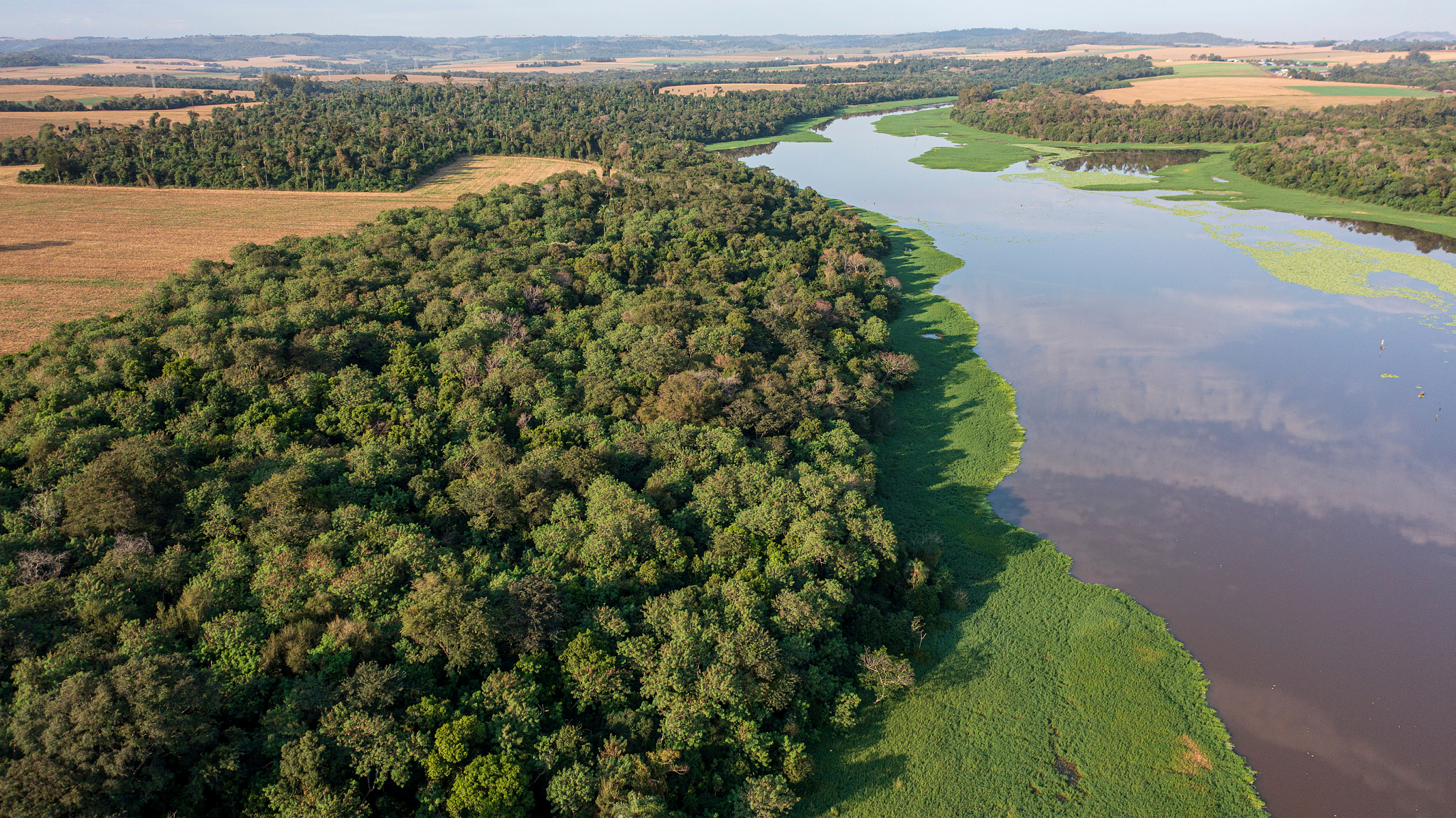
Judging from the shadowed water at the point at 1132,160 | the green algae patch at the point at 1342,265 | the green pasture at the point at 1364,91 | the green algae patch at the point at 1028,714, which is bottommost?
the green algae patch at the point at 1028,714

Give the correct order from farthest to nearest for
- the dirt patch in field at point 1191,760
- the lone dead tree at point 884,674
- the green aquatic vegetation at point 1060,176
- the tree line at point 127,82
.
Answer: the tree line at point 127,82 → the green aquatic vegetation at point 1060,176 → the lone dead tree at point 884,674 → the dirt patch in field at point 1191,760

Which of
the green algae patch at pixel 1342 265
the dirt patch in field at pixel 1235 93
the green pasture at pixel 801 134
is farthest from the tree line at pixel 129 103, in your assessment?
the dirt patch in field at pixel 1235 93

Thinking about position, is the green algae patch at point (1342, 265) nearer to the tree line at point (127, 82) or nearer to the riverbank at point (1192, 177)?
the riverbank at point (1192, 177)

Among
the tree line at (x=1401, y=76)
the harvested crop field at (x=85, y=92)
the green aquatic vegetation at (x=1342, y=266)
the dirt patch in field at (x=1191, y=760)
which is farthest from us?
the tree line at (x=1401, y=76)

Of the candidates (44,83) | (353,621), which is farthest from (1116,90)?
(44,83)

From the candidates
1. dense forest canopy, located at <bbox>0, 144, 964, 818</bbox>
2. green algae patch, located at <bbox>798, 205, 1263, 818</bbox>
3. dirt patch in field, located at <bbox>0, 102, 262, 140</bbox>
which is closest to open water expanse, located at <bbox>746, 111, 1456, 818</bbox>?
green algae patch, located at <bbox>798, 205, 1263, 818</bbox>

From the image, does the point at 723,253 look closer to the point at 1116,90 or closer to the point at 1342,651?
the point at 1342,651

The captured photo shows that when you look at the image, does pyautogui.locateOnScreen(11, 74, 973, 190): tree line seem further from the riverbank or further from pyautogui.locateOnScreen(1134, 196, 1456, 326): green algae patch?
pyautogui.locateOnScreen(1134, 196, 1456, 326): green algae patch
